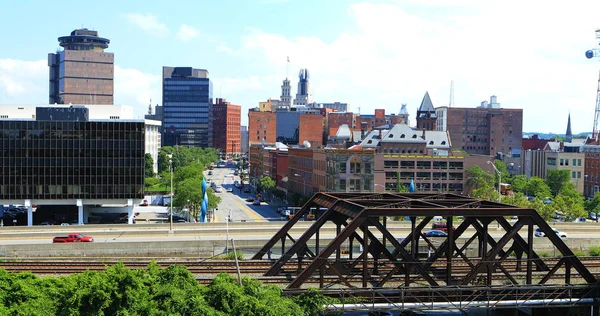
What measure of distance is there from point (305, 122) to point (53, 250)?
146128 millimetres

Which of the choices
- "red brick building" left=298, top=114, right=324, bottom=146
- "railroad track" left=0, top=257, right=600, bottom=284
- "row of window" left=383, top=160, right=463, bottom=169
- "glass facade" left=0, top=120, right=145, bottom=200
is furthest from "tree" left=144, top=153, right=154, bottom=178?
"railroad track" left=0, top=257, right=600, bottom=284

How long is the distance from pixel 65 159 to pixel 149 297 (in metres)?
67.1

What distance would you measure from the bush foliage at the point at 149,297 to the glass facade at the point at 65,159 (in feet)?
205

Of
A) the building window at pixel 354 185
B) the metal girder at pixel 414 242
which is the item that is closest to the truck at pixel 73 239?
the metal girder at pixel 414 242

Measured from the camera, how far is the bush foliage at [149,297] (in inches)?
985

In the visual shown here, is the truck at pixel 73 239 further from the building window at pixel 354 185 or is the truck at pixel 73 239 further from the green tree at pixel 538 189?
the green tree at pixel 538 189

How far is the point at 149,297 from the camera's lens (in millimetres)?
25781

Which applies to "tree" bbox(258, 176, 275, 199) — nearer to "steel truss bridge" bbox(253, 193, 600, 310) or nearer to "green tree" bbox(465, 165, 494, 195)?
"green tree" bbox(465, 165, 494, 195)

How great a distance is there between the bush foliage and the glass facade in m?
62.4

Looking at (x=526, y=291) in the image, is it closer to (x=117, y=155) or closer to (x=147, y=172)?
(x=117, y=155)

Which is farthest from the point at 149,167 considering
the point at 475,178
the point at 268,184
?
the point at 475,178

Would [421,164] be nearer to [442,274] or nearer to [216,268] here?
[442,274]

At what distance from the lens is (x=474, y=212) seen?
2934 cm

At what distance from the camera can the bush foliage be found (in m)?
25.0
